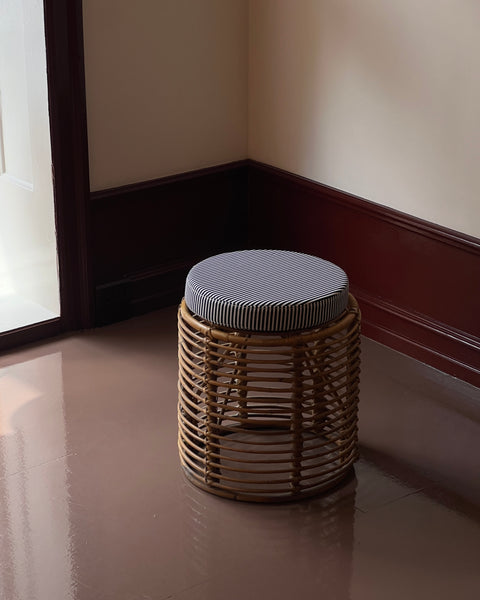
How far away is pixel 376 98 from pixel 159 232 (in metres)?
0.95

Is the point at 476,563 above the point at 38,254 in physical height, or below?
below

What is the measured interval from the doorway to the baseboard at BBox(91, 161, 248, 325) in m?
0.18

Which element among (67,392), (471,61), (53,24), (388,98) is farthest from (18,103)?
(471,61)

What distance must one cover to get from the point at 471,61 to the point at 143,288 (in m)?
1.43

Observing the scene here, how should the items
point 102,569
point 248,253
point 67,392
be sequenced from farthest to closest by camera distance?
point 67,392 < point 248,253 < point 102,569

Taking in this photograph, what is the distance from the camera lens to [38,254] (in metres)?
3.39

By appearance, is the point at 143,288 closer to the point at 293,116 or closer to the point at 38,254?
the point at 38,254

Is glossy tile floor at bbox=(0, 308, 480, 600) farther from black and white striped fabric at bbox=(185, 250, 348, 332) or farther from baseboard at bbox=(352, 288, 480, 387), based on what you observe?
black and white striped fabric at bbox=(185, 250, 348, 332)

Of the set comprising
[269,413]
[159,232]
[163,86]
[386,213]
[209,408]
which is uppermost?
[163,86]

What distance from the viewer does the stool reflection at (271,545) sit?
2.18m

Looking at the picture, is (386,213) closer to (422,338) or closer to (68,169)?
(422,338)

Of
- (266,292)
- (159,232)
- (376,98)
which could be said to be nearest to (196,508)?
(266,292)

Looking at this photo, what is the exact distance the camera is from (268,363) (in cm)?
240

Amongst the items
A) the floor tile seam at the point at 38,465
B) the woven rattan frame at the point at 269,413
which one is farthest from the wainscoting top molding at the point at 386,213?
the floor tile seam at the point at 38,465
